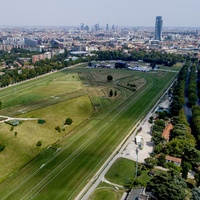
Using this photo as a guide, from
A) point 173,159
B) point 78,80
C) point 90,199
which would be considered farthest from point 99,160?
point 78,80

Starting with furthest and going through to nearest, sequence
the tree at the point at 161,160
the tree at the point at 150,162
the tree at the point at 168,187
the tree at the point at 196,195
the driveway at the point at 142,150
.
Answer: the driveway at the point at 142,150
the tree at the point at 161,160
the tree at the point at 150,162
the tree at the point at 168,187
the tree at the point at 196,195

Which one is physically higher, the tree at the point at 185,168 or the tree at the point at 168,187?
the tree at the point at 168,187

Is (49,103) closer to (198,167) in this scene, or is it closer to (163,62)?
(198,167)

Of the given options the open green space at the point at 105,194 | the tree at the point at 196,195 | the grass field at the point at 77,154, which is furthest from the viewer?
the grass field at the point at 77,154

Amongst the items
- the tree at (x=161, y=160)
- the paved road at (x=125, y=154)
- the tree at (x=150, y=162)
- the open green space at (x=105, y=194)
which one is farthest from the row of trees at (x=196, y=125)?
the open green space at (x=105, y=194)

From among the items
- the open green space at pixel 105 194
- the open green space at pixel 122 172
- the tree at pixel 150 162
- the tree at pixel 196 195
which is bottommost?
the open green space at pixel 105 194

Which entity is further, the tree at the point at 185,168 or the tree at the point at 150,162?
the tree at the point at 150,162

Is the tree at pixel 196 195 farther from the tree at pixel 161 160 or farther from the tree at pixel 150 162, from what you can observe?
the tree at pixel 150 162
